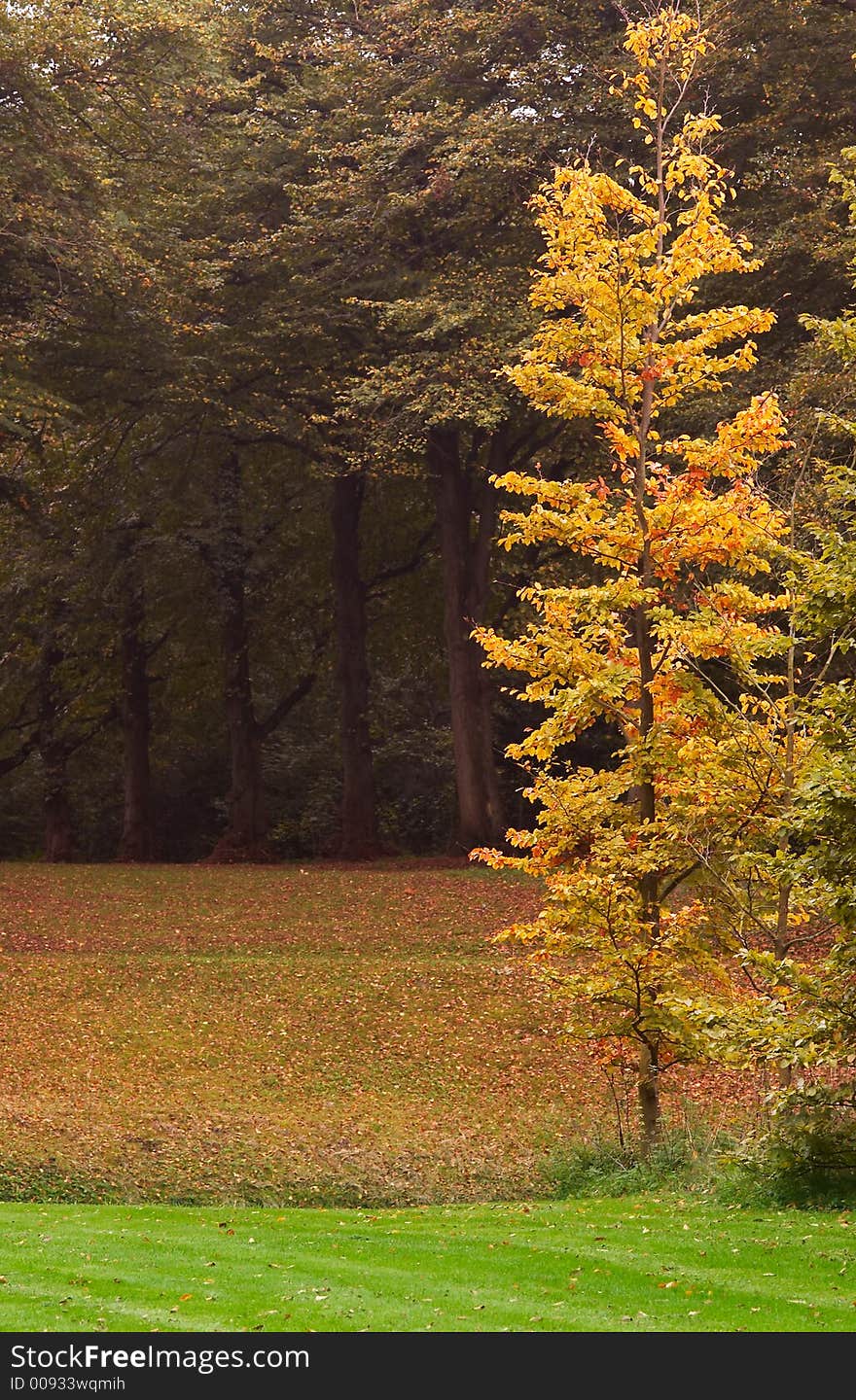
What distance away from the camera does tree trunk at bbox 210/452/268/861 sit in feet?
100

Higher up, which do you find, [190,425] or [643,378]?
[190,425]

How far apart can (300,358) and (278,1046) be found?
14.8 m

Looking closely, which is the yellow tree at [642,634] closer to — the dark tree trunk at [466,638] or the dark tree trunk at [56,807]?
the dark tree trunk at [466,638]

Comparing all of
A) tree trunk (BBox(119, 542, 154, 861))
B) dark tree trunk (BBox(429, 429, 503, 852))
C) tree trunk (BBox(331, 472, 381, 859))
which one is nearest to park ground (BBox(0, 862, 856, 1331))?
dark tree trunk (BBox(429, 429, 503, 852))

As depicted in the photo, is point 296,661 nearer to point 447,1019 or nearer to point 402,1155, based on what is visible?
point 447,1019

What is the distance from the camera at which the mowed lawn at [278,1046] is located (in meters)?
13.5

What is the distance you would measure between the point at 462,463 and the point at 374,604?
19.8 feet

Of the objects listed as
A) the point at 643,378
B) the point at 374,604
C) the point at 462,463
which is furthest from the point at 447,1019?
the point at 374,604

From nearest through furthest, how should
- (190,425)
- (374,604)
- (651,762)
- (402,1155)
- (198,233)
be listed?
(651,762) < (402,1155) < (198,233) < (190,425) < (374,604)

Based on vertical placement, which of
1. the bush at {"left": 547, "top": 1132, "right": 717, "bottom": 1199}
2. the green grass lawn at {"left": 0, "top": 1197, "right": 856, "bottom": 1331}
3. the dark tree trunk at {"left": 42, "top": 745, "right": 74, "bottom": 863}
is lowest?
the bush at {"left": 547, "top": 1132, "right": 717, "bottom": 1199}

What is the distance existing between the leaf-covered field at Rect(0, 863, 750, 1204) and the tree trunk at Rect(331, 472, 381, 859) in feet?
13.5

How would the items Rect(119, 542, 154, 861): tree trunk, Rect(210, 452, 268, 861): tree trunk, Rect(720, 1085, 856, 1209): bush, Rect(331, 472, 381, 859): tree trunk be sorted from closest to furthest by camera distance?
1. Rect(720, 1085, 856, 1209): bush
2. Rect(331, 472, 381, 859): tree trunk
3. Rect(210, 452, 268, 861): tree trunk
4. Rect(119, 542, 154, 861): tree trunk

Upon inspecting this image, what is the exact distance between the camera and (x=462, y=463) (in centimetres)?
2981

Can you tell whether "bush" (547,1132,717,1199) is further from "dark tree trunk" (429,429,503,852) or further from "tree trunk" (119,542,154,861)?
"tree trunk" (119,542,154,861)
